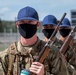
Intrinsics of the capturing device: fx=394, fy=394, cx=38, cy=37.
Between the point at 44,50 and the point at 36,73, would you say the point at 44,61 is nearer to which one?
the point at 44,50

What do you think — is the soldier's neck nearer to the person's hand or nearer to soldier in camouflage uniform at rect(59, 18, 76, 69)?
the person's hand

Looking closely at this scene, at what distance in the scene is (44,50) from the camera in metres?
4.60

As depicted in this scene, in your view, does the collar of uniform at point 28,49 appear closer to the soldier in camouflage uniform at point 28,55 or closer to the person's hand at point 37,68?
the soldier in camouflage uniform at point 28,55

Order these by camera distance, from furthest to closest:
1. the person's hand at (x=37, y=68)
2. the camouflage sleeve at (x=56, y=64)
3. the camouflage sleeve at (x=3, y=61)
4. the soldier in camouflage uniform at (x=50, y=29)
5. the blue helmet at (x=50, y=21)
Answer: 1. the blue helmet at (x=50, y=21)
2. the soldier in camouflage uniform at (x=50, y=29)
3. the camouflage sleeve at (x=3, y=61)
4. the camouflage sleeve at (x=56, y=64)
5. the person's hand at (x=37, y=68)

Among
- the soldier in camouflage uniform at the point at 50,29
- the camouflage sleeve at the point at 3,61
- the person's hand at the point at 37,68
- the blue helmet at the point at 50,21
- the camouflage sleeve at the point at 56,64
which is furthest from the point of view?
the blue helmet at the point at 50,21

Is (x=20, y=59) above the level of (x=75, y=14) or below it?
above

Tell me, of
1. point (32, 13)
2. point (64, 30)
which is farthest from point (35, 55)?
point (64, 30)

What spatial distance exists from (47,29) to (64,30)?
178 cm

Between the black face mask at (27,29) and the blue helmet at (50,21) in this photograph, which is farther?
the blue helmet at (50,21)

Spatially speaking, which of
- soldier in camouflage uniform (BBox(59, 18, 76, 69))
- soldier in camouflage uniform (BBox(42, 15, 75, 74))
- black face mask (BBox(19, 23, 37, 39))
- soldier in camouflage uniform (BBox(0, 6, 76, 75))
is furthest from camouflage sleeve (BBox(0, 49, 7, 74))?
soldier in camouflage uniform (BBox(59, 18, 76, 69))

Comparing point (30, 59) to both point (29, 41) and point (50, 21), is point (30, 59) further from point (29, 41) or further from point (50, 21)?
point (50, 21)

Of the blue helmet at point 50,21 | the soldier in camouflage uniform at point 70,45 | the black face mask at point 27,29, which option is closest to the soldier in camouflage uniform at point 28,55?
the black face mask at point 27,29

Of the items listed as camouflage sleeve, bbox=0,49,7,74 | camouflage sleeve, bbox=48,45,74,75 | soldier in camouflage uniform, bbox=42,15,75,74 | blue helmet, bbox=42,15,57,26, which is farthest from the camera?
blue helmet, bbox=42,15,57,26

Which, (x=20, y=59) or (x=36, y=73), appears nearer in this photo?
(x=36, y=73)
